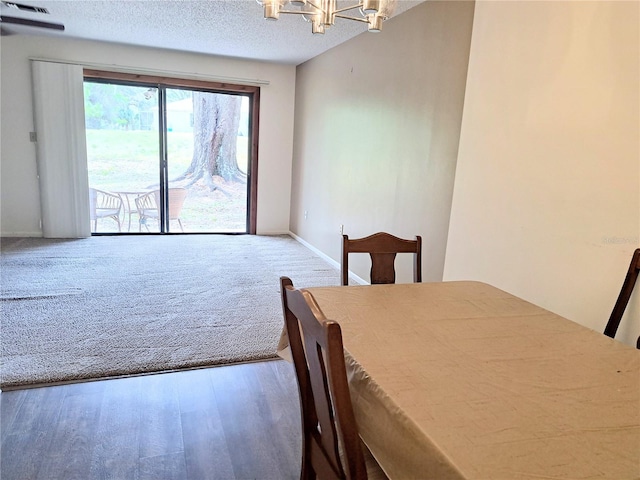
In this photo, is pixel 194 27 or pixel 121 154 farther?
pixel 121 154

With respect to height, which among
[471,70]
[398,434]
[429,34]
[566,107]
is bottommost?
[398,434]

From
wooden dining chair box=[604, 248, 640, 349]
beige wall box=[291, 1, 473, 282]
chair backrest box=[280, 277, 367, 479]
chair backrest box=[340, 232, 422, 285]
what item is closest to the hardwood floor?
chair backrest box=[280, 277, 367, 479]

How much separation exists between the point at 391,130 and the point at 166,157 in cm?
342

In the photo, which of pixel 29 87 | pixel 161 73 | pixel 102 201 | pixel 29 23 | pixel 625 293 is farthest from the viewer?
pixel 102 201

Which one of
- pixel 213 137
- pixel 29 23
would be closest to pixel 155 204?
pixel 213 137

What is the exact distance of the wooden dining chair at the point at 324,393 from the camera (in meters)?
0.90

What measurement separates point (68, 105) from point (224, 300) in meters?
3.45

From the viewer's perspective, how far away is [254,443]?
1.93 meters

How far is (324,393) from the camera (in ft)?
3.42

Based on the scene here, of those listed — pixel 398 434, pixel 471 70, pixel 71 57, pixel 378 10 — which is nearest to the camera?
pixel 398 434

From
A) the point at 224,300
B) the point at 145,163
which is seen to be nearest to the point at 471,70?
the point at 224,300

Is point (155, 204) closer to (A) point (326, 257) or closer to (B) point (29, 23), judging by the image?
(B) point (29, 23)

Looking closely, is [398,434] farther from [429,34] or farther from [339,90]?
[339,90]

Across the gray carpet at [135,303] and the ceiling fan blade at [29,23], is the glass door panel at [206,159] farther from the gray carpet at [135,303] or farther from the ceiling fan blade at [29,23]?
the ceiling fan blade at [29,23]
